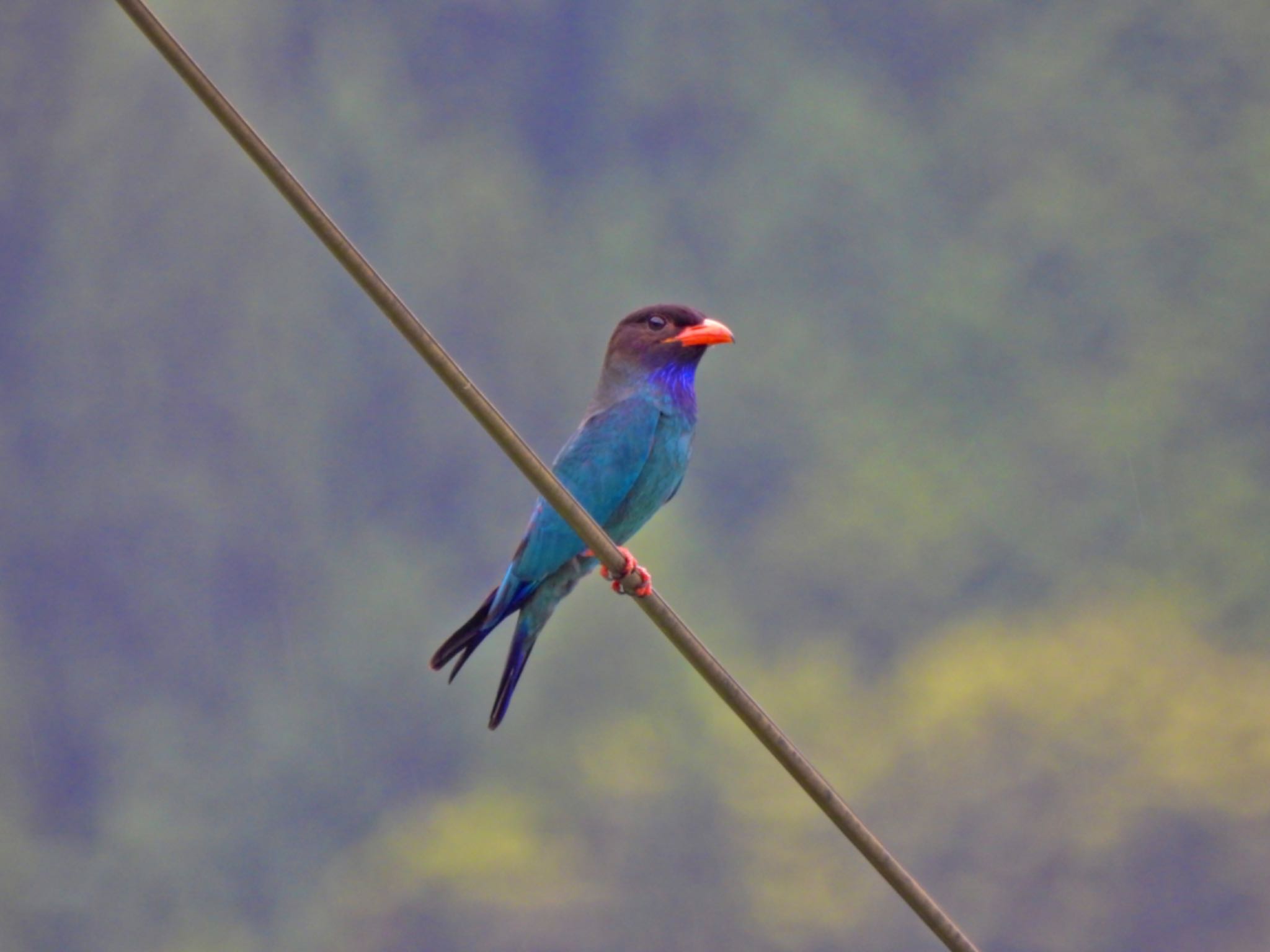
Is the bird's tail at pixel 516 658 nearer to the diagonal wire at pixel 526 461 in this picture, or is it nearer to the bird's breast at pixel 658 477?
the bird's breast at pixel 658 477

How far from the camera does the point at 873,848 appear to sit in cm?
251

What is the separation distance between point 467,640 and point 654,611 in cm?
177

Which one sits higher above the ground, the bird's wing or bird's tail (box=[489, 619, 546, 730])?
the bird's wing

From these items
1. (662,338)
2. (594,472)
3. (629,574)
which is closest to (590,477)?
(594,472)

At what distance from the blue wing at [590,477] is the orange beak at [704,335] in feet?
0.92

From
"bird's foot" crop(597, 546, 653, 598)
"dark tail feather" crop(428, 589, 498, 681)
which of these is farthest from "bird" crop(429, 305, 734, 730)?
"bird's foot" crop(597, 546, 653, 598)

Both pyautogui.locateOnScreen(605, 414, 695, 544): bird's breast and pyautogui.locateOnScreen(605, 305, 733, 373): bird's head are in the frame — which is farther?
pyautogui.locateOnScreen(605, 305, 733, 373): bird's head

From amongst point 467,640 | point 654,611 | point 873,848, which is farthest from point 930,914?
point 467,640

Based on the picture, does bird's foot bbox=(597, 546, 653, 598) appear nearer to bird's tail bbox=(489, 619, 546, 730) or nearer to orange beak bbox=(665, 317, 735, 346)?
bird's tail bbox=(489, 619, 546, 730)

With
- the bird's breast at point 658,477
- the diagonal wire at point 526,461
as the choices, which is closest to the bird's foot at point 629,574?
the diagonal wire at point 526,461

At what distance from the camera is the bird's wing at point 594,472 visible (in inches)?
182

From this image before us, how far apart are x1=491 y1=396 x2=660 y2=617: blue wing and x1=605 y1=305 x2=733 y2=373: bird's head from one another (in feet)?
0.69

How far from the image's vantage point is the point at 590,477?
4777mm

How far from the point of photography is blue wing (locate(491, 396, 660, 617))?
461cm
